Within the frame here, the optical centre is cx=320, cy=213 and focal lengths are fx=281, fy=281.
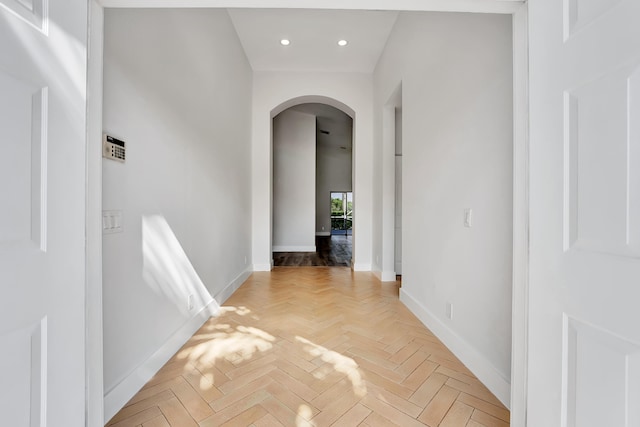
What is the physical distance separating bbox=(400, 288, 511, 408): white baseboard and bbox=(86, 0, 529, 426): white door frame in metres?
0.43

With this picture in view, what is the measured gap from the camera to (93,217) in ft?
3.26

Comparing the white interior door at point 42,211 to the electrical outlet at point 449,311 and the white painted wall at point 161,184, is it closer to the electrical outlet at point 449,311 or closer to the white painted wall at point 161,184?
the white painted wall at point 161,184

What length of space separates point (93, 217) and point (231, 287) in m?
2.49

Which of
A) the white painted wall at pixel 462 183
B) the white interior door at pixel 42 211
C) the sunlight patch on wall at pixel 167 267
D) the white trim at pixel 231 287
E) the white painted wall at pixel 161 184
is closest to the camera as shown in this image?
the white interior door at pixel 42 211

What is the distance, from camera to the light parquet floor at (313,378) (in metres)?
1.34

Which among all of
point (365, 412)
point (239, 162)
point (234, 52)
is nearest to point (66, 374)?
point (365, 412)

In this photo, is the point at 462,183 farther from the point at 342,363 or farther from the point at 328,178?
the point at 328,178

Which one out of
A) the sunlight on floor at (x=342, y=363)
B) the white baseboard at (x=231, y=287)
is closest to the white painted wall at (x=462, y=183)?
the sunlight on floor at (x=342, y=363)

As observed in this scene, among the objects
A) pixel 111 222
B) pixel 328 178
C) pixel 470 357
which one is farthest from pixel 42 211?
pixel 328 178

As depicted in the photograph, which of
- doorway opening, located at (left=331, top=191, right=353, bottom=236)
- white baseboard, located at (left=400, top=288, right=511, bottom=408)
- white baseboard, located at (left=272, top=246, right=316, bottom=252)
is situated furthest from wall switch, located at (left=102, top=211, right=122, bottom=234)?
doorway opening, located at (left=331, top=191, right=353, bottom=236)

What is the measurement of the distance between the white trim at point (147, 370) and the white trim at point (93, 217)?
385mm
